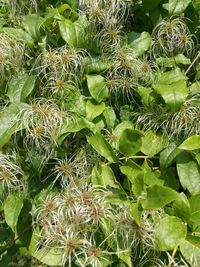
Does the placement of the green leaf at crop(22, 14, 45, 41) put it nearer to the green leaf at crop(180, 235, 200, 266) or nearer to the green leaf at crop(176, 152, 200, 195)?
the green leaf at crop(176, 152, 200, 195)

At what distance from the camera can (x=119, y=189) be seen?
4.02 feet

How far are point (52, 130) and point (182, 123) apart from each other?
11.8 inches

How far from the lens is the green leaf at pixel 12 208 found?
1276 mm

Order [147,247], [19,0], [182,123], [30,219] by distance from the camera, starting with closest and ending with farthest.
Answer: [147,247], [182,123], [30,219], [19,0]

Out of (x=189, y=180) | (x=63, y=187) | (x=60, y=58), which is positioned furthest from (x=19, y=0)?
(x=189, y=180)

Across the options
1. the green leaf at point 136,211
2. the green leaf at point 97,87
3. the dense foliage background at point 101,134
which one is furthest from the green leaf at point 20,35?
the green leaf at point 136,211

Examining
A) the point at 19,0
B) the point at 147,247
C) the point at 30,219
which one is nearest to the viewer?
the point at 147,247

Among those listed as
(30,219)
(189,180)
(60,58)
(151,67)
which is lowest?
(30,219)

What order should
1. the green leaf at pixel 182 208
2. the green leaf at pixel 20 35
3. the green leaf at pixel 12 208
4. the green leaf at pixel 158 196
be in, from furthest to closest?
the green leaf at pixel 20 35, the green leaf at pixel 12 208, the green leaf at pixel 182 208, the green leaf at pixel 158 196

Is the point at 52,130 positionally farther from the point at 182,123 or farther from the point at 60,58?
the point at 182,123

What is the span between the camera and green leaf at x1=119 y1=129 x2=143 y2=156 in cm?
122

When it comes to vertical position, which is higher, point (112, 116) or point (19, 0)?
point (19, 0)

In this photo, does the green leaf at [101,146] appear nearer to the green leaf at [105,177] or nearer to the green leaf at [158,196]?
the green leaf at [105,177]

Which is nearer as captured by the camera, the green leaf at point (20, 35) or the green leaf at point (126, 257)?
the green leaf at point (126, 257)
